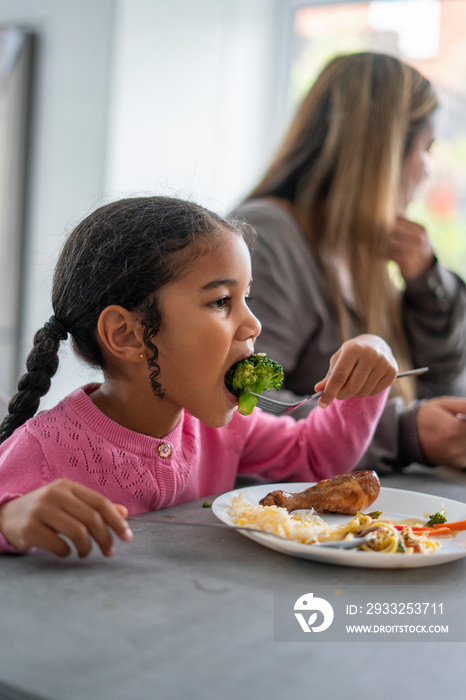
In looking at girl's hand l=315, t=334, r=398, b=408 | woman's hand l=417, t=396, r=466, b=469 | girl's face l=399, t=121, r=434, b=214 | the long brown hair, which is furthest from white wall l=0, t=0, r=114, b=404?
girl's hand l=315, t=334, r=398, b=408

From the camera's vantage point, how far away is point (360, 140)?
196cm

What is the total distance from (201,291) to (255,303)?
678 millimetres

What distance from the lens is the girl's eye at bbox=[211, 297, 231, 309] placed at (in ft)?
3.72

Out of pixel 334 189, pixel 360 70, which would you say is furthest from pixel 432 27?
pixel 334 189

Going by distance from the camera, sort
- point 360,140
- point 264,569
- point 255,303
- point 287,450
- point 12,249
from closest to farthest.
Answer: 1. point 264,569
2. point 287,450
3. point 255,303
4. point 360,140
5. point 12,249

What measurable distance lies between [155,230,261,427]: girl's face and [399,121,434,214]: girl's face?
107 cm

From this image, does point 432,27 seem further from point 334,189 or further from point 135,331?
point 135,331

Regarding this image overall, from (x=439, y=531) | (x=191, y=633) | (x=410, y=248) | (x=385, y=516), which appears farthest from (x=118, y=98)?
(x=191, y=633)

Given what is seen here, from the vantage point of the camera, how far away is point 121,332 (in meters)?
1.14

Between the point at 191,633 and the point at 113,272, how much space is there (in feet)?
2.05

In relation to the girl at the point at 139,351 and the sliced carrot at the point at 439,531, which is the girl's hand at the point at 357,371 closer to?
the girl at the point at 139,351

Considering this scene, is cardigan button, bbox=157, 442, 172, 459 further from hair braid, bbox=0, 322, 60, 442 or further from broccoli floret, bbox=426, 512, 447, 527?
broccoli floret, bbox=426, 512, 447, 527

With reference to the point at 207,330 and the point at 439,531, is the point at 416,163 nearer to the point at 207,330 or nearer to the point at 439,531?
the point at 207,330

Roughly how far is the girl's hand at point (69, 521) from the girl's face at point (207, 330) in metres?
0.36
